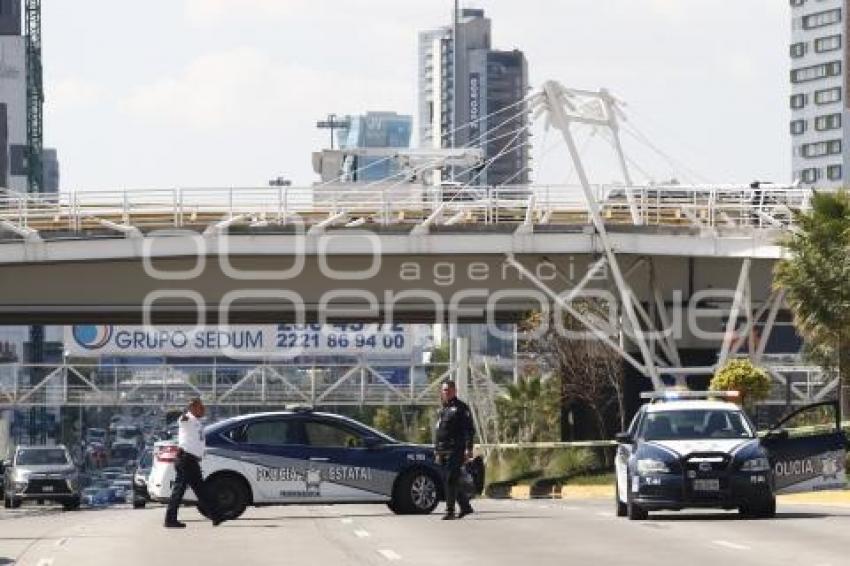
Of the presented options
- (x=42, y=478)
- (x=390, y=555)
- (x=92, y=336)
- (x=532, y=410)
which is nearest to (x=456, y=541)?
(x=390, y=555)

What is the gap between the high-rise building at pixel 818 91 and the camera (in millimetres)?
185500

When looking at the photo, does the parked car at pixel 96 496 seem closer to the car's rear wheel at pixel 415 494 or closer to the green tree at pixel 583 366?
the green tree at pixel 583 366

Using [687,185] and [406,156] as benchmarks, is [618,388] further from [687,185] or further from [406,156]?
[406,156]

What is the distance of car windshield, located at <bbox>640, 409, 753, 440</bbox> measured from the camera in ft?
96.1

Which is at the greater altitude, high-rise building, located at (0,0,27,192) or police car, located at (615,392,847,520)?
high-rise building, located at (0,0,27,192)

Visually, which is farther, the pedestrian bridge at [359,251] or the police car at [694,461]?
the pedestrian bridge at [359,251]

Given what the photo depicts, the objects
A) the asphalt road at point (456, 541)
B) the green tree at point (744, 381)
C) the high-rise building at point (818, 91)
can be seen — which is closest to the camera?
the asphalt road at point (456, 541)

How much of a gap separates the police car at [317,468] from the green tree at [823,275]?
806 inches

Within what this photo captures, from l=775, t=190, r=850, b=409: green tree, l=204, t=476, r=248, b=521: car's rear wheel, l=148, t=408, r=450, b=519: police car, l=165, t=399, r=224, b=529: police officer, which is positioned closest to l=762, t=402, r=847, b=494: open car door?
l=148, t=408, r=450, b=519: police car

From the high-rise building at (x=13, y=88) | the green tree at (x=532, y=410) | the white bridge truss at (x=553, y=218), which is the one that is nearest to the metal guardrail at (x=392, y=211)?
the white bridge truss at (x=553, y=218)

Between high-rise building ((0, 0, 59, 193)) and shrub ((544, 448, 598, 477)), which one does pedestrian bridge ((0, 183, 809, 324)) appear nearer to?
shrub ((544, 448, 598, 477))

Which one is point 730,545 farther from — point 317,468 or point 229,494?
point 229,494

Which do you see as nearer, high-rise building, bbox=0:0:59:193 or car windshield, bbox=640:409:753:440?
car windshield, bbox=640:409:753:440

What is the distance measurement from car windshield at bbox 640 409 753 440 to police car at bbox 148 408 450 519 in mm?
4391
